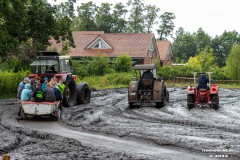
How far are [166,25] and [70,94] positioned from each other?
7543 cm

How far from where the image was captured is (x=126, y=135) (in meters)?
12.8

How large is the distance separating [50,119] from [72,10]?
14.0 meters

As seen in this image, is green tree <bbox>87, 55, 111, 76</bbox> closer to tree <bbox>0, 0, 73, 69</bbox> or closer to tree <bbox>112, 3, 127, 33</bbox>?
tree <bbox>0, 0, 73, 69</bbox>

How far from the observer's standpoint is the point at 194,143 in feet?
37.6

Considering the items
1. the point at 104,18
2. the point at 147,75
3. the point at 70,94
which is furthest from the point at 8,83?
the point at 104,18

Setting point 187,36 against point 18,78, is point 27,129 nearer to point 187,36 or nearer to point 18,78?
point 18,78

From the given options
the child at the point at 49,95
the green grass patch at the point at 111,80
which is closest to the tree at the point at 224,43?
the green grass patch at the point at 111,80

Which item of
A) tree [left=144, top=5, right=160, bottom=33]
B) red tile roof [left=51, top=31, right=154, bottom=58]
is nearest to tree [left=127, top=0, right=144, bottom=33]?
tree [left=144, top=5, right=160, bottom=33]

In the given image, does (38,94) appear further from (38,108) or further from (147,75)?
(147,75)

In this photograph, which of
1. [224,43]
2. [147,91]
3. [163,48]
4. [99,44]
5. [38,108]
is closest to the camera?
[38,108]

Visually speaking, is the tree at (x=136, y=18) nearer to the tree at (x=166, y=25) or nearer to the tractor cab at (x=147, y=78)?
the tree at (x=166, y=25)

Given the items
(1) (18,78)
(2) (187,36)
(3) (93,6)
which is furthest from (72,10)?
(2) (187,36)

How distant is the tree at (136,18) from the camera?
281ft

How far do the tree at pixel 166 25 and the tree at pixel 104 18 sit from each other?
1804 cm
